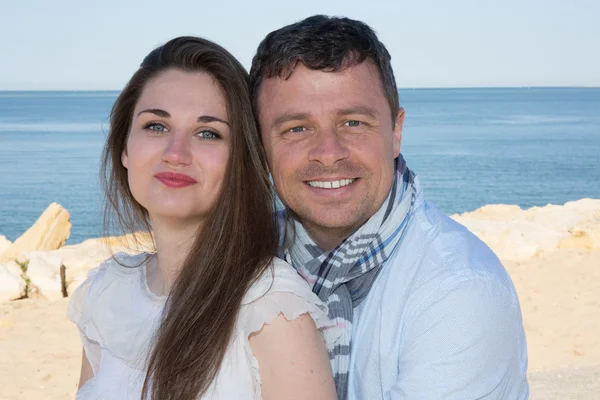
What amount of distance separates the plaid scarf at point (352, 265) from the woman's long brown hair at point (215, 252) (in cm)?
25

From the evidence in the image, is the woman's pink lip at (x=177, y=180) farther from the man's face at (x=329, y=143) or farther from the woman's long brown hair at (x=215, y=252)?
the man's face at (x=329, y=143)

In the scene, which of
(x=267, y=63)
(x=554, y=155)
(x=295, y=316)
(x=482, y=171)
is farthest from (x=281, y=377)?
(x=554, y=155)

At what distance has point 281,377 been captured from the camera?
235 cm

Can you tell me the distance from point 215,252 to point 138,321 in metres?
0.42

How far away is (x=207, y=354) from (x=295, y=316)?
31cm

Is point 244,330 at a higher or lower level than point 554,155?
higher

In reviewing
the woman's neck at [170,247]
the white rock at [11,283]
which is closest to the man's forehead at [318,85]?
the woman's neck at [170,247]

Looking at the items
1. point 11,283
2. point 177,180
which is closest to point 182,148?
point 177,180

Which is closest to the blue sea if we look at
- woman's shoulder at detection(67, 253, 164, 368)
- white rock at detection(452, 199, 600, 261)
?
white rock at detection(452, 199, 600, 261)

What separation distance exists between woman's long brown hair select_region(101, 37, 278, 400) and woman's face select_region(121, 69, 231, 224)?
38mm

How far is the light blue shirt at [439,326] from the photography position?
7.75 ft

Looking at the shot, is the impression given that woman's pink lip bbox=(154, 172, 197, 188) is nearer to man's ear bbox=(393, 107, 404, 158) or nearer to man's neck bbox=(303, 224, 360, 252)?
man's neck bbox=(303, 224, 360, 252)

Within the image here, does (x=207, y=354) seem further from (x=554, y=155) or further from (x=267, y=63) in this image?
(x=554, y=155)

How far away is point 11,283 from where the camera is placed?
30.1 ft
